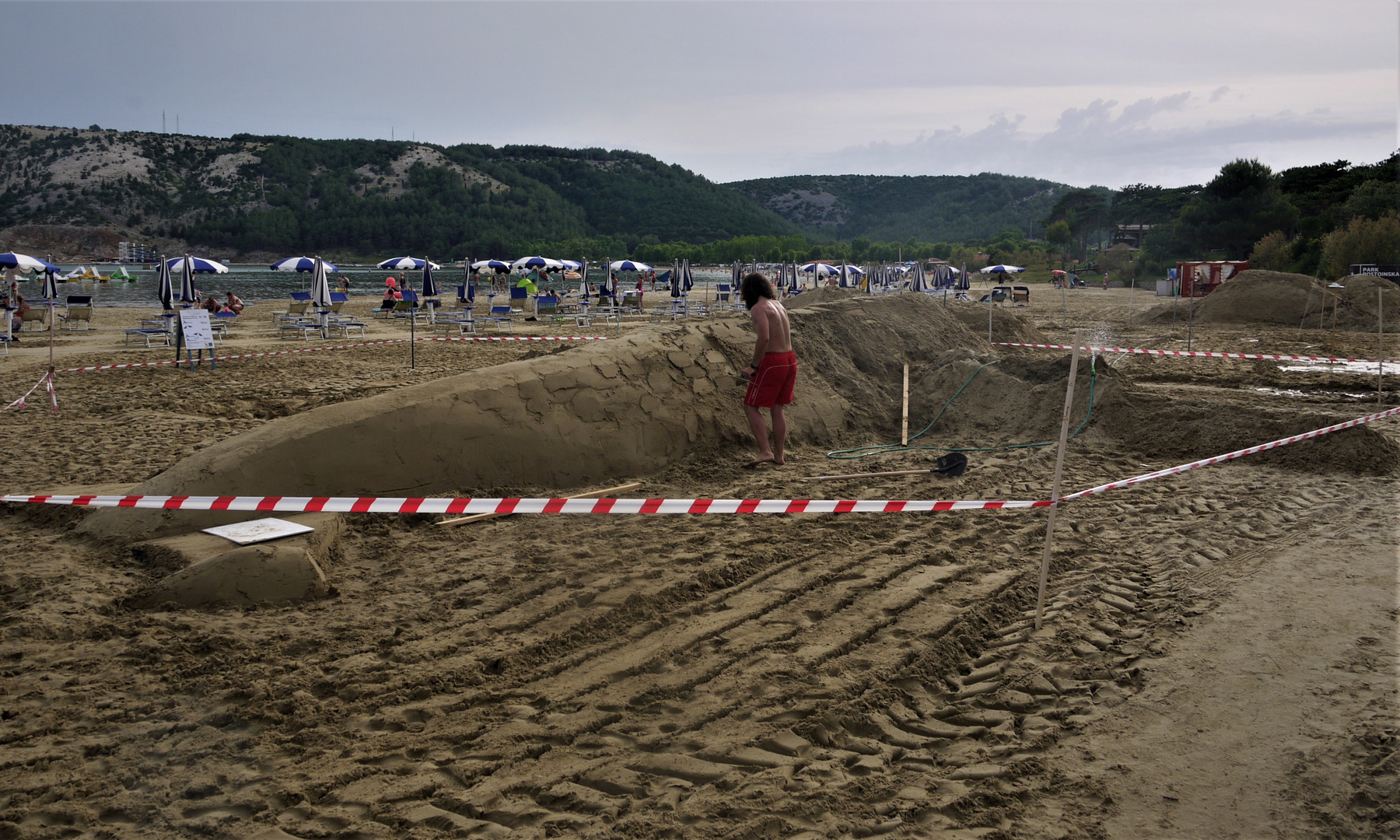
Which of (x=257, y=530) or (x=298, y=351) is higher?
(x=298, y=351)

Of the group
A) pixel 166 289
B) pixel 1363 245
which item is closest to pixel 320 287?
pixel 166 289

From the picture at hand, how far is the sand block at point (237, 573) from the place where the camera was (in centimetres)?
411

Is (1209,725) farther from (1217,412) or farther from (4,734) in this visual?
(1217,412)

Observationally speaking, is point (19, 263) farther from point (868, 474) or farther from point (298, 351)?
point (868, 474)

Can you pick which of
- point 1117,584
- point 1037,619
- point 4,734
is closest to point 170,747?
point 4,734

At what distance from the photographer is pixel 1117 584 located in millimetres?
4402

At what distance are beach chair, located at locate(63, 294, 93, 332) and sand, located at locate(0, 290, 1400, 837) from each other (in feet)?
47.7

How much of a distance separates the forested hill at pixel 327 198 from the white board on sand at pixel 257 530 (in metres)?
103

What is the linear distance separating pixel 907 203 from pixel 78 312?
16194 centimetres

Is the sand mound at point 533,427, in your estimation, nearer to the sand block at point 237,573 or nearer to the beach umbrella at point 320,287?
the sand block at point 237,573

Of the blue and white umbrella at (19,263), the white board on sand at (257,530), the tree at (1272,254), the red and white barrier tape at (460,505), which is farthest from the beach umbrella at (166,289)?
the tree at (1272,254)

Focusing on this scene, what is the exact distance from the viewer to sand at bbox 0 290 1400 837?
8.57 ft

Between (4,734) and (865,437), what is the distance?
6.87 meters

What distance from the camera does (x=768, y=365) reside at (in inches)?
263
